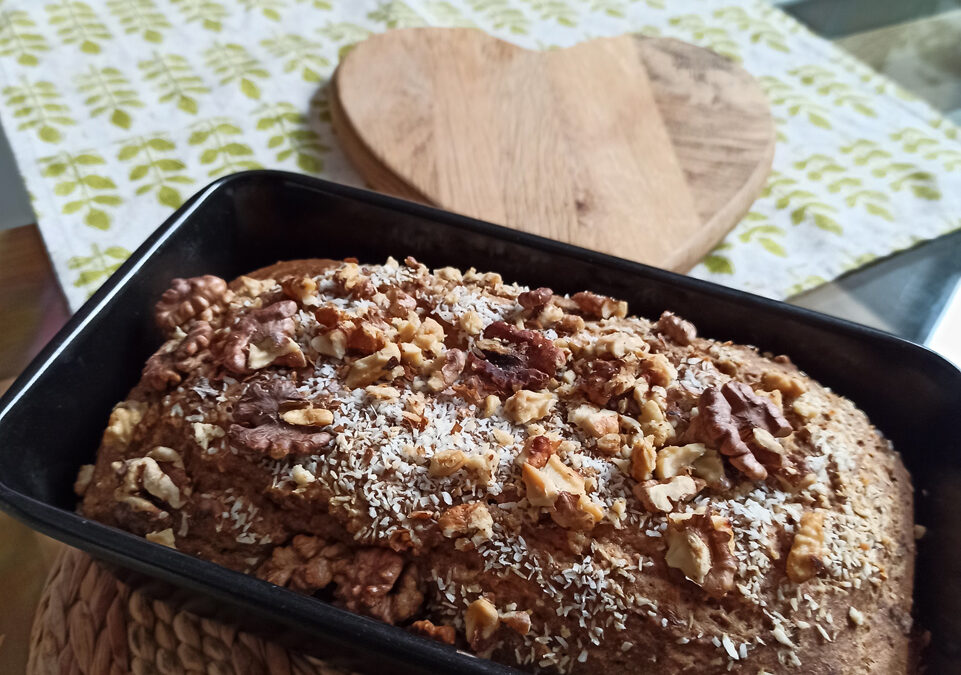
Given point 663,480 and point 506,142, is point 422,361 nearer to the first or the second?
point 663,480

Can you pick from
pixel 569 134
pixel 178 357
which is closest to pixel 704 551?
pixel 178 357

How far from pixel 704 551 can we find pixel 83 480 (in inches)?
29.1

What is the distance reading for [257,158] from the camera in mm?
1848

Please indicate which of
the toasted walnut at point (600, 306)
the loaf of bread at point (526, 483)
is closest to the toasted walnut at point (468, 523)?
the loaf of bread at point (526, 483)

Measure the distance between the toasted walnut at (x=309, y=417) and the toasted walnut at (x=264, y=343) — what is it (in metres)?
0.09

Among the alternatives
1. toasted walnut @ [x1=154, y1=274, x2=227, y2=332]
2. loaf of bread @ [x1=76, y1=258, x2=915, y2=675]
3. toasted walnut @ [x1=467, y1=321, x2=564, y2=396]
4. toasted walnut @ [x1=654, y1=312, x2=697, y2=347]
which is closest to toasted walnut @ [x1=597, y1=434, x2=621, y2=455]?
loaf of bread @ [x1=76, y1=258, x2=915, y2=675]

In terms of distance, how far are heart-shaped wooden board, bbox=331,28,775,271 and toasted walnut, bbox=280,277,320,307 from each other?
0.61 meters

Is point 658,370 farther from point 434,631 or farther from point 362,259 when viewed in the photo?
point 362,259

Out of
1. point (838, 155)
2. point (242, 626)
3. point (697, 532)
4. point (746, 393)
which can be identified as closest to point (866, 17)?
point (838, 155)

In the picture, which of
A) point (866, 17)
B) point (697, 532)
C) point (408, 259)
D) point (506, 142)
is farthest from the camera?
point (866, 17)

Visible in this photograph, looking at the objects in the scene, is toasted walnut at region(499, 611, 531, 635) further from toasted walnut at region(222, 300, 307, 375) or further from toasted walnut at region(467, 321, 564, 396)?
toasted walnut at region(222, 300, 307, 375)

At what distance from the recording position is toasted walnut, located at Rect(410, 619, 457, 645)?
Result: 86cm

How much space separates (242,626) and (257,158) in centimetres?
118

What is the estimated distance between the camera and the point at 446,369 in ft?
3.29
